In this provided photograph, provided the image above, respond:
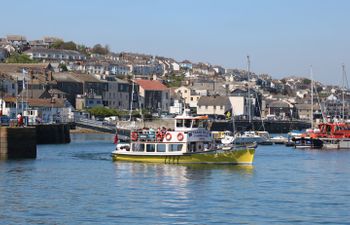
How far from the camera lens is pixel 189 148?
6184 centimetres

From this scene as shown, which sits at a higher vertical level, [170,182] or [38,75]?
[38,75]

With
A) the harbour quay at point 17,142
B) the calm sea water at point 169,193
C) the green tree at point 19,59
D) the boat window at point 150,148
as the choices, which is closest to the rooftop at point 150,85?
the green tree at point 19,59

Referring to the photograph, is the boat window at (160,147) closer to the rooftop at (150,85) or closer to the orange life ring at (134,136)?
the orange life ring at (134,136)

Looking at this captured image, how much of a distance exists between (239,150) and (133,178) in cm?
1071

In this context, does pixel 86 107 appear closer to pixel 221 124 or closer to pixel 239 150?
pixel 221 124

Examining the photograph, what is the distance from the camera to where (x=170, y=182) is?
50.4 meters

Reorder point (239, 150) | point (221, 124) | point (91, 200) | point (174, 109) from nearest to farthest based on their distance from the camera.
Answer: point (91, 200), point (239, 150), point (221, 124), point (174, 109)

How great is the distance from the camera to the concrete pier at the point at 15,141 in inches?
2404

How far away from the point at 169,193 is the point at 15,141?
19.3 meters

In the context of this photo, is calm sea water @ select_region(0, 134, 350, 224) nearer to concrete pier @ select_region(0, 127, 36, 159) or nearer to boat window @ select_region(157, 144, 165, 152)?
concrete pier @ select_region(0, 127, 36, 159)

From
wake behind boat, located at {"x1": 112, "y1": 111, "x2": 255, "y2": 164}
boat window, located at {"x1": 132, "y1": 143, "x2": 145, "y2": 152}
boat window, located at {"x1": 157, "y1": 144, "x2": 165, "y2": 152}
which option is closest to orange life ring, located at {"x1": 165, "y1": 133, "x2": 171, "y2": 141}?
wake behind boat, located at {"x1": 112, "y1": 111, "x2": 255, "y2": 164}

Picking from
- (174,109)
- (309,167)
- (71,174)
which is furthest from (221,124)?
(71,174)

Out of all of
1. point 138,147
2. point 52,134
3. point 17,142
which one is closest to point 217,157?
point 138,147

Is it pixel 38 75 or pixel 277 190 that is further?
pixel 38 75
